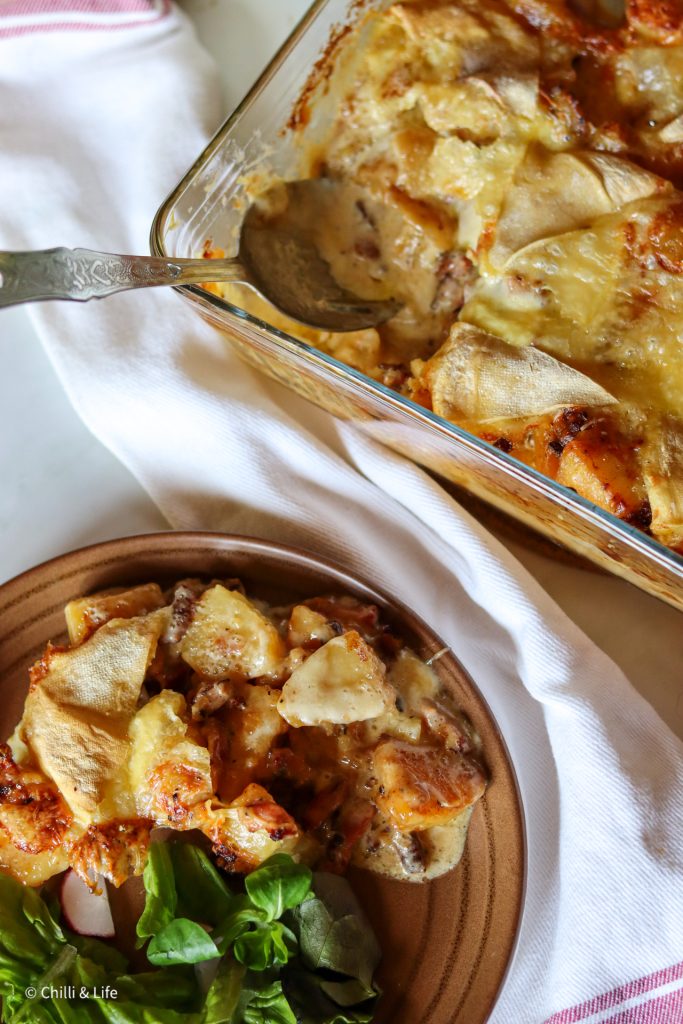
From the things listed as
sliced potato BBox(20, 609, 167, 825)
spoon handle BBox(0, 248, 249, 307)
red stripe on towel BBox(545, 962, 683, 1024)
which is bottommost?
red stripe on towel BBox(545, 962, 683, 1024)

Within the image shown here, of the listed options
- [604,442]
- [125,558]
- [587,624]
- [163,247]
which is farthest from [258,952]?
[163,247]

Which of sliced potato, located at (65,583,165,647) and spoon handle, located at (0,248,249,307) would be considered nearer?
spoon handle, located at (0,248,249,307)

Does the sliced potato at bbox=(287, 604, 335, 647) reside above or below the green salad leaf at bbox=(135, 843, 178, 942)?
above

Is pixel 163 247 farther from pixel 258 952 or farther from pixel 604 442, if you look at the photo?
pixel 258 952

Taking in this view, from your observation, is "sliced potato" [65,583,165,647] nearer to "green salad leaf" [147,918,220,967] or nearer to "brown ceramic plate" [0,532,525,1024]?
"brown ceramic plate" [0,532,525,1024]

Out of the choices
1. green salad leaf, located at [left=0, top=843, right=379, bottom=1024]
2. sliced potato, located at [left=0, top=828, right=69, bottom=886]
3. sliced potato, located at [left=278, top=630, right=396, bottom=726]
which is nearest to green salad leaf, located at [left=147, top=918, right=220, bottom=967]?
green salad leaf, located at [left=0, top=843, right=379, bottom=1024]
